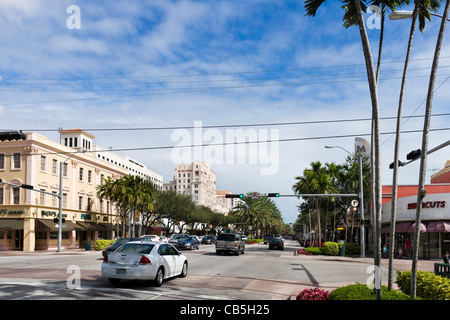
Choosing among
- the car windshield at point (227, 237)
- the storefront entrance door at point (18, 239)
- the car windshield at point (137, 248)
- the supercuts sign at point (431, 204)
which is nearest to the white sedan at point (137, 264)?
the car windshield at point (137, 248)

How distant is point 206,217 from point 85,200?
44771 mm

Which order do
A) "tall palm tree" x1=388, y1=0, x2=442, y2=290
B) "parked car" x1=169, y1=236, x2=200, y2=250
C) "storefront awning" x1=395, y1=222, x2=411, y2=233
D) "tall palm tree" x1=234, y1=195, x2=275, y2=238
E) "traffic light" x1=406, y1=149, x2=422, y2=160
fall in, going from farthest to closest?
1. "tall palm tree" x1=234, y1=195, x2=275, y2=238
2. "parked car" x1=169, y1=236, x2=200, y2=250
3. "storefront awning" x1=395, y1=222, x2=411, y2=233
4. "traffic light" x1=406, y1=149, x2=422, y2=160
5. "tall palm tree" x1=388, y1=0, x2=442, y2=290

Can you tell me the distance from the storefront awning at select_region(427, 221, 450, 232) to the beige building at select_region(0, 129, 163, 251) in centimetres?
2960

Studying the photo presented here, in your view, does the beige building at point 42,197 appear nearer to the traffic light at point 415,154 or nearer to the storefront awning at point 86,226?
the storefront awning at point 86,226

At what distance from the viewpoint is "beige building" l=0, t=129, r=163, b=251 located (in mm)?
44406

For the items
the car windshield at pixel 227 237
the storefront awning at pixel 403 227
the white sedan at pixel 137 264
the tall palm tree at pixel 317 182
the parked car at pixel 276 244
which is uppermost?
the tall palm tree at pixel 317 182

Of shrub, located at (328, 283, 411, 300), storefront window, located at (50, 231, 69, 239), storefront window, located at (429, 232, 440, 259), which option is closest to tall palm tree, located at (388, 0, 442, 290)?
shrub, located at (328, 283, 411, 300)

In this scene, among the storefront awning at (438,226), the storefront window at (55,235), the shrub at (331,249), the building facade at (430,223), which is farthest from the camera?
the storefront window at (55,235)

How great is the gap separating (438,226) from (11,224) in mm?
40753

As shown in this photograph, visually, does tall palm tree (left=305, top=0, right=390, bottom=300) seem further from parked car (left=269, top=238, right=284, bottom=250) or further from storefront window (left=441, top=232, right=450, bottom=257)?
parked car (left=269, top=238, right=284, bottom=250)

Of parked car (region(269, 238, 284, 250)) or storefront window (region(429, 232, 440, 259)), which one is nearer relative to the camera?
storefront window (region(429, 232, 440, 259))

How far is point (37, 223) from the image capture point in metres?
45.1

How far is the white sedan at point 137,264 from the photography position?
1320 cm

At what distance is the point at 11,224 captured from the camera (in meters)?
44.0
